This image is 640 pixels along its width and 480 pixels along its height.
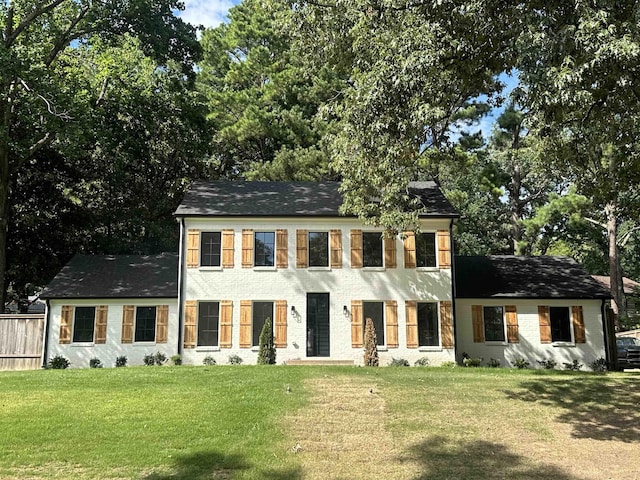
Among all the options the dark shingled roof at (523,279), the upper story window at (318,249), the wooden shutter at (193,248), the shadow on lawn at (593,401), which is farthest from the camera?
the dark shingled roof at (523,279)

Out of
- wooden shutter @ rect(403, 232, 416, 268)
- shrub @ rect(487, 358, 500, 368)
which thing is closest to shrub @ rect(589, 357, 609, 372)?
shrub @ rect(487, 358, 500, 368)

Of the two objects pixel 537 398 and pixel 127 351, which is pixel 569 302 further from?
pixel 127 351

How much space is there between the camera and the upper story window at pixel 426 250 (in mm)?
18672

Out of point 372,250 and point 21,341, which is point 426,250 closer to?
point 372,250

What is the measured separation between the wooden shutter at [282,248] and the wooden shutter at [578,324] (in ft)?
33.4

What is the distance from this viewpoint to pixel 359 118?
9.17 m

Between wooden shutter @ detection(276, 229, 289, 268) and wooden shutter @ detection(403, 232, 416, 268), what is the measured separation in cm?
414

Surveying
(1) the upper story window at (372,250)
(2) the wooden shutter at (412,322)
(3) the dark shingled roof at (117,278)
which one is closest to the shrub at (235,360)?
(3) the dark shingled roof at (117,278)

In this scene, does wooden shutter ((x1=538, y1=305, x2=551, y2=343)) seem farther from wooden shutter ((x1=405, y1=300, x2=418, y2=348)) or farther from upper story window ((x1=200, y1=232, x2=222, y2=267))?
upper story window ((x1=200, y1=232, x2=222, y2=267))

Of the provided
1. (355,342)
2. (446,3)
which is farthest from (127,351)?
(446,3)

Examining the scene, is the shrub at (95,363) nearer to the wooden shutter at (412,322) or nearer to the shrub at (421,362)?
the wooden shutter at (412,322)

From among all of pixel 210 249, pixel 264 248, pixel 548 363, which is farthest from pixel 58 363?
pixel 548 363

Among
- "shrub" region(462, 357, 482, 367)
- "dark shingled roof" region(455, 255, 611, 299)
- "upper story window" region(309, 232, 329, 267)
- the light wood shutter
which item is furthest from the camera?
"dark shingled roof" region(455, 255, 611, 299)

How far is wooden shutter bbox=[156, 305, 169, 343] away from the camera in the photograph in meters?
18.2
